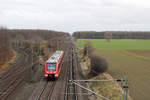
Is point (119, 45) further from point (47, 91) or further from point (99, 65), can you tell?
point (47, 91)

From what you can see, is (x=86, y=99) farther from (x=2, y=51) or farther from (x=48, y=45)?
(x=48, y=45)

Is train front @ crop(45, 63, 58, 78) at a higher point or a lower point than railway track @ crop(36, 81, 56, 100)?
higher

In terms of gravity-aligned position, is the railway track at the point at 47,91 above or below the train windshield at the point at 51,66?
below

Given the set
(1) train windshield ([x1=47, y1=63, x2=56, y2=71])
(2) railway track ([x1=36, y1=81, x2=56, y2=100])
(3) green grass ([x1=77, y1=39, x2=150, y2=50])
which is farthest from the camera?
(3) green grass ([x1=77, y1=39, x2=150, y2=50])

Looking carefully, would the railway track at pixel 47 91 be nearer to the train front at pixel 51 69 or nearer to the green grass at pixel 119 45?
the train front at pixel 51 69

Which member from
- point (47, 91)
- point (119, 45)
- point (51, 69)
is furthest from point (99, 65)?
point (119, 45)

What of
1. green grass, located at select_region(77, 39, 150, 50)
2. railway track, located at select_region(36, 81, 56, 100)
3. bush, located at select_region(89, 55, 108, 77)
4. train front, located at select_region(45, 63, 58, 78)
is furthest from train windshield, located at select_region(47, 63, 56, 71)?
green grass, located at select_region(77, 39, 150, 50)

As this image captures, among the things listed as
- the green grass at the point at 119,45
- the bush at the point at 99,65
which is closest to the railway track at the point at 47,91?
the bush at the point at 99,65

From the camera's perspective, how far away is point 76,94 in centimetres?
1762

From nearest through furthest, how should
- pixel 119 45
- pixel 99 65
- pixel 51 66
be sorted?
pixel 51 66 < pixel 99 65 < pixel 119 45

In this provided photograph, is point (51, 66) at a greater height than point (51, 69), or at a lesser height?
greater

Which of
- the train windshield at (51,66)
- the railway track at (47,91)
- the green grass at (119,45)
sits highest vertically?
the train windshield at (51,66)

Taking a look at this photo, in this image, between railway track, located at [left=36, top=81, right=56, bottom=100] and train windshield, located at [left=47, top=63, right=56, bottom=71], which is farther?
train windshield, located at [left=47, top=63, right=56, bottom=71]

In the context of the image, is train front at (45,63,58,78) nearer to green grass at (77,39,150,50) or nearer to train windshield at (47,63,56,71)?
train windshield at (47,63,56,71)
